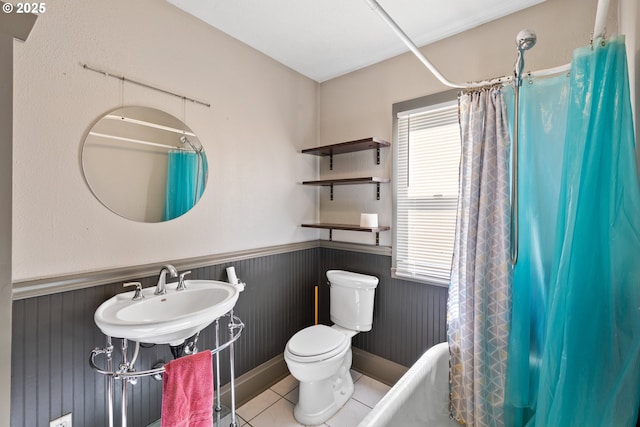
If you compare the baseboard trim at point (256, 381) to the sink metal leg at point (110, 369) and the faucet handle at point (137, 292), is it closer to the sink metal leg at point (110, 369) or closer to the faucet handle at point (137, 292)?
the sink metal leg at point (110, 369)

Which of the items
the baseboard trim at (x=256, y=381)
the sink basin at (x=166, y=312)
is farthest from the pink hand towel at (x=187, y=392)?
the baseboard trim at (x=256, y=381)

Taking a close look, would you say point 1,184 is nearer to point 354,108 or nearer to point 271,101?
point 271,101

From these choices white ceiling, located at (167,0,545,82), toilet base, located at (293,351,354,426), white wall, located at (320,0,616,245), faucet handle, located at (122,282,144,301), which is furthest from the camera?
toilet base, located at (293,351,354,426)

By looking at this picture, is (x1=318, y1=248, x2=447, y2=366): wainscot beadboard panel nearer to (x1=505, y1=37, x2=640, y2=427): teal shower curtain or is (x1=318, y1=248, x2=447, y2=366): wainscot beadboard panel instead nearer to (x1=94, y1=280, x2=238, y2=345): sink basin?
(x1=505, y1=37, x2=640, y2=427): teal shower curtain

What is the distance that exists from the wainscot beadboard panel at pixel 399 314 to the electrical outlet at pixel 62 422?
1.83m

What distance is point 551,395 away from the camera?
0.94 meters

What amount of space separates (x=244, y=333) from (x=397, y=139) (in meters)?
1.84

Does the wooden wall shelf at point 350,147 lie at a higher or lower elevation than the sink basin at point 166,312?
higher

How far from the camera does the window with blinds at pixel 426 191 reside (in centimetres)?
188

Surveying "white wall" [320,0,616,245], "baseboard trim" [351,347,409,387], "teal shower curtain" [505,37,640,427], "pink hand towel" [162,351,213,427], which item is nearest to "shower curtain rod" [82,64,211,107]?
"white wall" [320,0,616,245]

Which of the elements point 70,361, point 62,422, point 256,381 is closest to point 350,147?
point 256,381

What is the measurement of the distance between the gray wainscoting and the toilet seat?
1.36 feet

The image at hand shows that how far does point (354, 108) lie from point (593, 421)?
2.24 metres

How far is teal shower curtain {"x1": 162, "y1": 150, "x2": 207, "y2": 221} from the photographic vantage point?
1630mm
